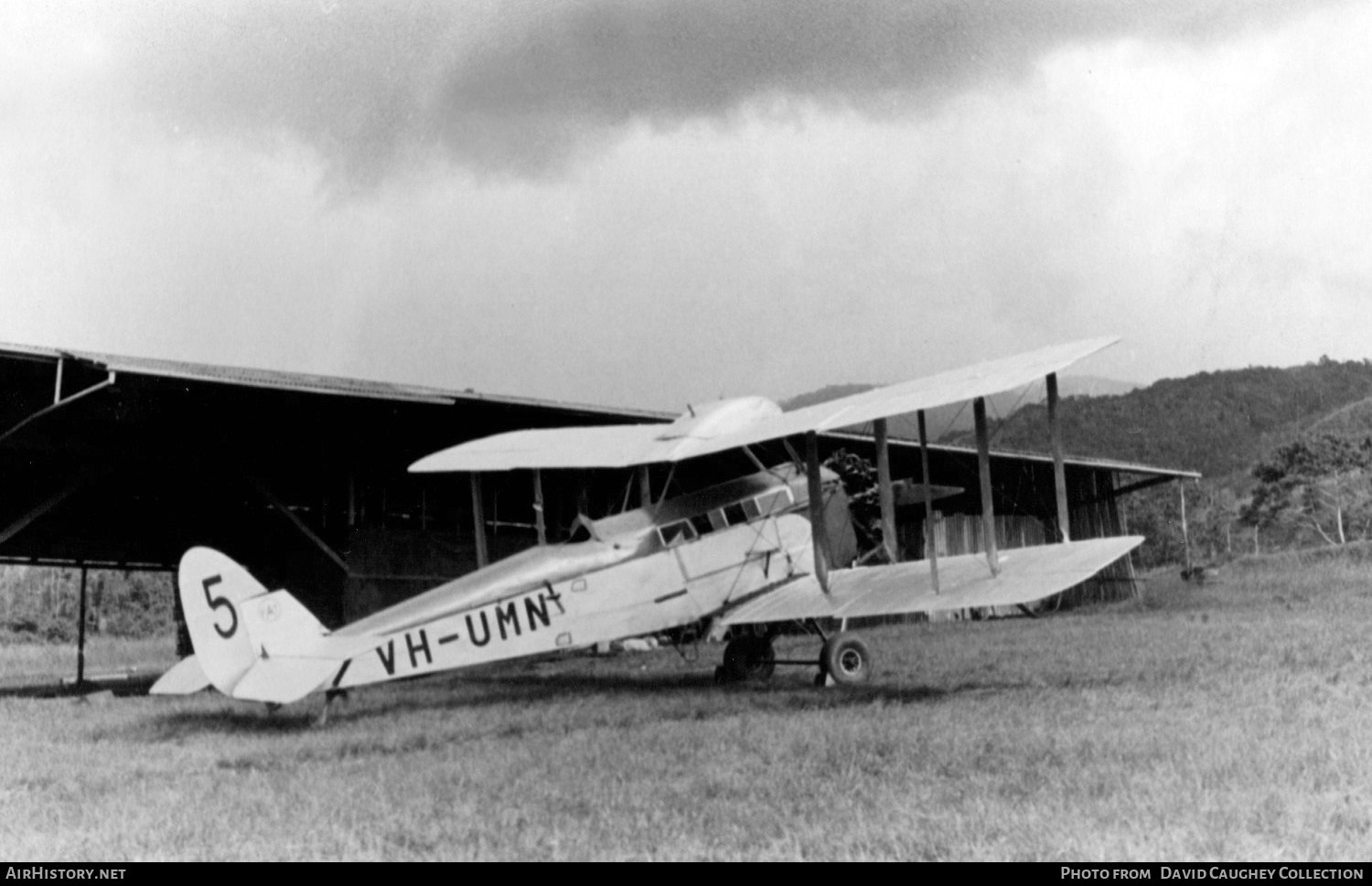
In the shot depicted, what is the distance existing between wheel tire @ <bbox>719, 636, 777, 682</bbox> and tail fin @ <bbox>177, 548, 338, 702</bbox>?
4.33 meters

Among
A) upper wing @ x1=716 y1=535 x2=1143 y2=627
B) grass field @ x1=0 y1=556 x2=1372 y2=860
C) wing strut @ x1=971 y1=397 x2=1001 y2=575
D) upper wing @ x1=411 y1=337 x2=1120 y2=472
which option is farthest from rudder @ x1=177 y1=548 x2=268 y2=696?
wing strut @ x1=971 y1=397 x2=1001 y2=575

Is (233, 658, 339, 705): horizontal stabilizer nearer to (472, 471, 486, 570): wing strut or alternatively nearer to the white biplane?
the white biplane

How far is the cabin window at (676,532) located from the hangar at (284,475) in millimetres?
961

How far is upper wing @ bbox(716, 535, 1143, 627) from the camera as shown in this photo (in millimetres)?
8633

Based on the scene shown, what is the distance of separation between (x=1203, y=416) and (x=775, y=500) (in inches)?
3027

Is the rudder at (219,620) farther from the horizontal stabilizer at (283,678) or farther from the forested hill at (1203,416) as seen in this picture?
the forested hill at (1203,416)

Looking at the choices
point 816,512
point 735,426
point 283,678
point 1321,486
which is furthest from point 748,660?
point 1321,486

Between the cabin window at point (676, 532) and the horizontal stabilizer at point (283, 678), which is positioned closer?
the horizontal stabilizer at point (283, 678)

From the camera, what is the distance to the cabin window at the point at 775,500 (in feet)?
36.5

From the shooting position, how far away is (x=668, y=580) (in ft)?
34.2

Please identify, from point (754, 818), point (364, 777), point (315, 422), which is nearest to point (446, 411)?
point (315, 422)

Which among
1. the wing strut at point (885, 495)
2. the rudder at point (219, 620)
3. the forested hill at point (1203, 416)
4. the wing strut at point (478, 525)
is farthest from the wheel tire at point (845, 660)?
the forested hill at point (1203, 416)

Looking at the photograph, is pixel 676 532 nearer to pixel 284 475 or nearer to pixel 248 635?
pixel 248 635
